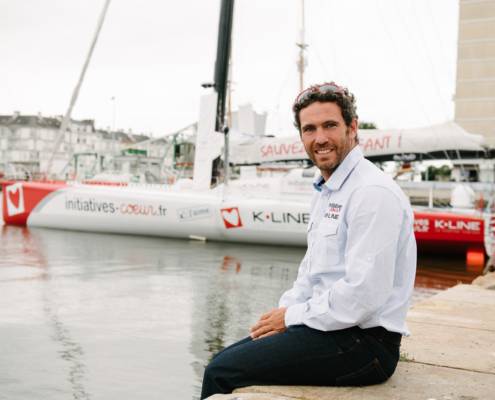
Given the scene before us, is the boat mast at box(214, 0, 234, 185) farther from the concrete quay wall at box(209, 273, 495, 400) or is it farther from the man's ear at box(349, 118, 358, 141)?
the man's ear at box(349, 118, 358, 141)

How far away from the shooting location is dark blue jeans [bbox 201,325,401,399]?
7.70 feet

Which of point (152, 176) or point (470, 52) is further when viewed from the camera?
point (470, 52)

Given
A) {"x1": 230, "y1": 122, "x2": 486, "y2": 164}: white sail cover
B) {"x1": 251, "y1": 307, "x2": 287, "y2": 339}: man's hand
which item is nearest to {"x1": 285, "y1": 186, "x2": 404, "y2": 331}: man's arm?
{"x1": 251, "y1": 307, "x2": 287, "y2": 339}: man's hand

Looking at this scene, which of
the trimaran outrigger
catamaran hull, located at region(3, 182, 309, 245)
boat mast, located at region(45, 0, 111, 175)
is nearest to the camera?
the trimaran outrigger

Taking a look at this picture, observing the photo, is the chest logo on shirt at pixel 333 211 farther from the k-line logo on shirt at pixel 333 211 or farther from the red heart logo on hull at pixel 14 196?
the red heart logo on hull at pixel 14 196

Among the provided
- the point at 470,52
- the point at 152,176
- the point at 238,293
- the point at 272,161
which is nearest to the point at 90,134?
the point at 470,52

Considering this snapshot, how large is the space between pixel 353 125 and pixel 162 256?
9.76m

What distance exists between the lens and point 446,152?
15.5 meters

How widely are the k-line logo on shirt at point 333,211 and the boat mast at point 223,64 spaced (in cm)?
1371

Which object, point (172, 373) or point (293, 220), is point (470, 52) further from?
point (172, 373)

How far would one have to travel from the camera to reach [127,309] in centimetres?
680

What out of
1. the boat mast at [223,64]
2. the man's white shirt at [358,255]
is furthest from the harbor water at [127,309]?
the boat mast at [223,64]

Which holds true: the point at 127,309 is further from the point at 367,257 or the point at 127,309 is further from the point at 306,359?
the point at 367,257

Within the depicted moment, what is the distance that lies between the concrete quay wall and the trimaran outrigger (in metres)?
8.82
